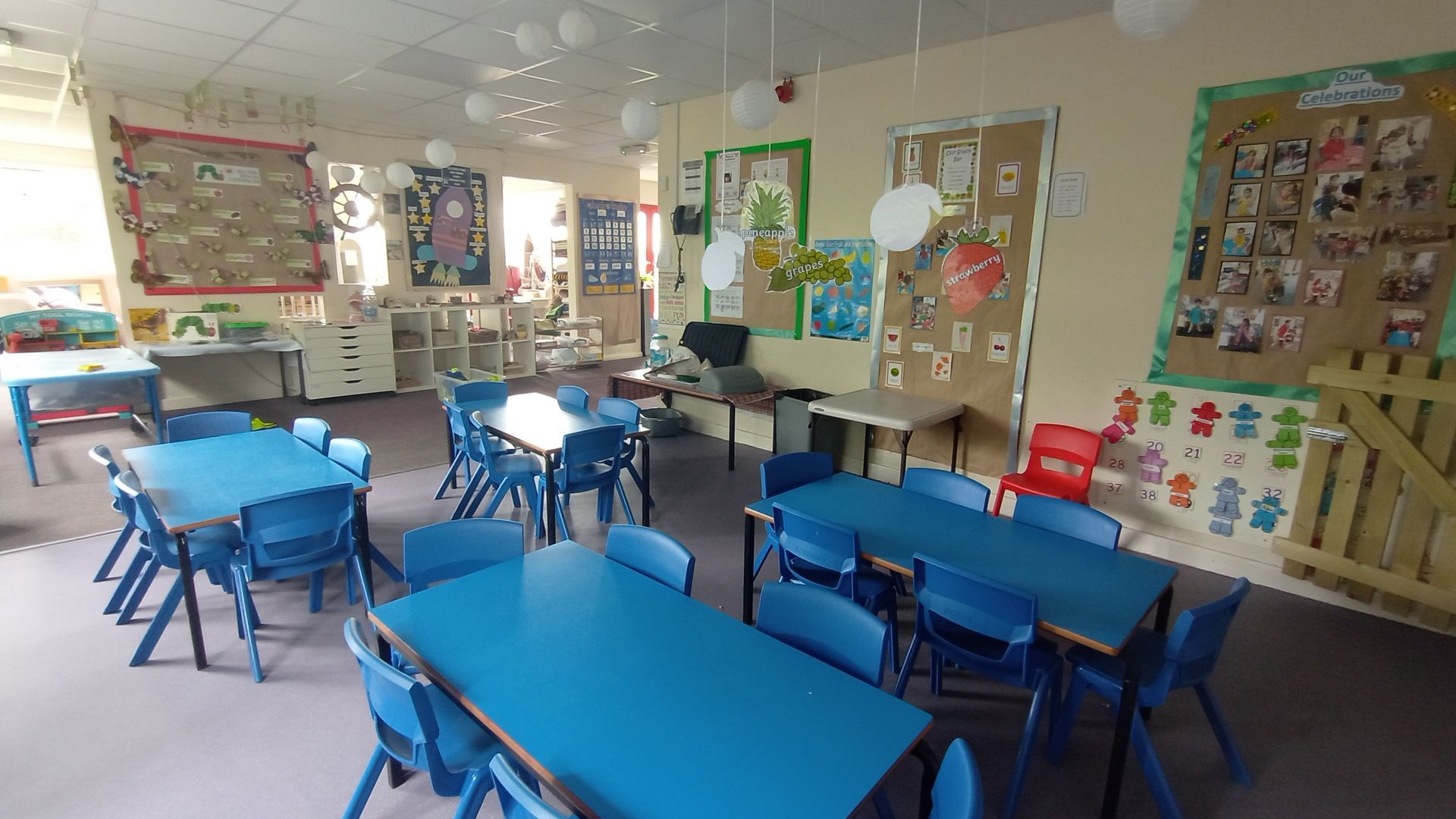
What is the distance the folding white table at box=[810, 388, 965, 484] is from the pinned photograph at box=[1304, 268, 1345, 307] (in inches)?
74.2

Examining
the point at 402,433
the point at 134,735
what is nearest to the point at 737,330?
the point at 402,433

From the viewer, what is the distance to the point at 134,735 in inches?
92.1

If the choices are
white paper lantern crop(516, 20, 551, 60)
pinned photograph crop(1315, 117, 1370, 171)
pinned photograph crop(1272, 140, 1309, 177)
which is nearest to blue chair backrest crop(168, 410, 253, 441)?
white paper lantern crop(516, 20, 551, 60)

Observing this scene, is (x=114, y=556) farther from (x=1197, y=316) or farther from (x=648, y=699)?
(x=1197, y=316)

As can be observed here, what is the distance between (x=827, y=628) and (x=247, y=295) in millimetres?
7688

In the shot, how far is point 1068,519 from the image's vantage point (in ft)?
8.51

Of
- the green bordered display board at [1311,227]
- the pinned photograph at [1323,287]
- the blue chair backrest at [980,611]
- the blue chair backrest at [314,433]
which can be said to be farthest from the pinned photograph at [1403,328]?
the blue chair backrest at [314,433]

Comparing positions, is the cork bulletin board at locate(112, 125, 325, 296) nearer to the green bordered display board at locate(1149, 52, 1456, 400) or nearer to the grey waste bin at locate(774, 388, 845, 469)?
the grey waste bin at locate(774, 388, 845, 469)

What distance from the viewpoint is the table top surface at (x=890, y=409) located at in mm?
4113

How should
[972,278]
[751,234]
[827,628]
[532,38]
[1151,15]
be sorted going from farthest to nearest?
1. [751,234]
2. [972,278]
3. [532,38]
4. [1151,15]
5. [827,628]

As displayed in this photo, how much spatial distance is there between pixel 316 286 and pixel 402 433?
2.59 meters

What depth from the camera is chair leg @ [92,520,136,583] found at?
10.6ft

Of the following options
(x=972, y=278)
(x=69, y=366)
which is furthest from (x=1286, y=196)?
(x=69, y=366)

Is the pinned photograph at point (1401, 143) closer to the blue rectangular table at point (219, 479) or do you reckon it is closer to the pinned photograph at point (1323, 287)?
the pinned photograph at point (1323, 287)
